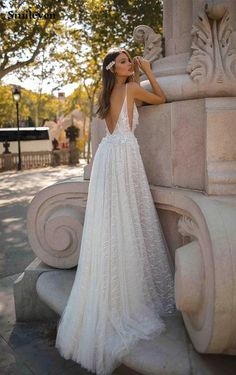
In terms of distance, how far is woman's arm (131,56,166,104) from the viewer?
2.78 metres

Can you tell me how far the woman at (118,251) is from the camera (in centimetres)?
254

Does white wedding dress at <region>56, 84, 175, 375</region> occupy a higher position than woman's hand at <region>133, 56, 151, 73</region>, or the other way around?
woman's hand at <region>133, 56, 151, 73</region>

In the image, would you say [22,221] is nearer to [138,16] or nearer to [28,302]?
[28,302]

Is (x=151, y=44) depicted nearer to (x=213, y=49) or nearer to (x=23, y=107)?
(x=213, y=49)

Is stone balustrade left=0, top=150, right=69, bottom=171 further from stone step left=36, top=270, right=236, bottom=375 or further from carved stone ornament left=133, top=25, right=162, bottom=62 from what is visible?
stone step left=36, top=270, right=236, bottom=375

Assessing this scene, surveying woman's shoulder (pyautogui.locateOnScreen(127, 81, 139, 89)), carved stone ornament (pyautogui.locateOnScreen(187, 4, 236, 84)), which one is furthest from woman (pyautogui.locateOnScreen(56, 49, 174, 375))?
carved stone ornament (pyautogui.locateOnScreen(187, 4, 236, 84))

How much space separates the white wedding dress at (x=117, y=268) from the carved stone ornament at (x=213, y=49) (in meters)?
0.64

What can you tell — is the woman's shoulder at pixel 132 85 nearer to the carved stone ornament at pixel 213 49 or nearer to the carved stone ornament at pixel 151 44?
the carved stone ornament at pixel 213 49

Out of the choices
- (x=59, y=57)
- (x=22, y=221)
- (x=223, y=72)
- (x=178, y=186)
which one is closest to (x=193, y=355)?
(x=178, y=186)

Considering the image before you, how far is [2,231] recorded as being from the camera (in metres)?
6.37

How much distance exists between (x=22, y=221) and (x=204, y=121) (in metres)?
5.23

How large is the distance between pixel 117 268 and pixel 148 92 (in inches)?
54.2

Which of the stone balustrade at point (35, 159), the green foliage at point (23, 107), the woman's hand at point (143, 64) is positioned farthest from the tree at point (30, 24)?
the green foliage at point (23, 107)

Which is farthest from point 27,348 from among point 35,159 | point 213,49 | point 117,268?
point 35,159
